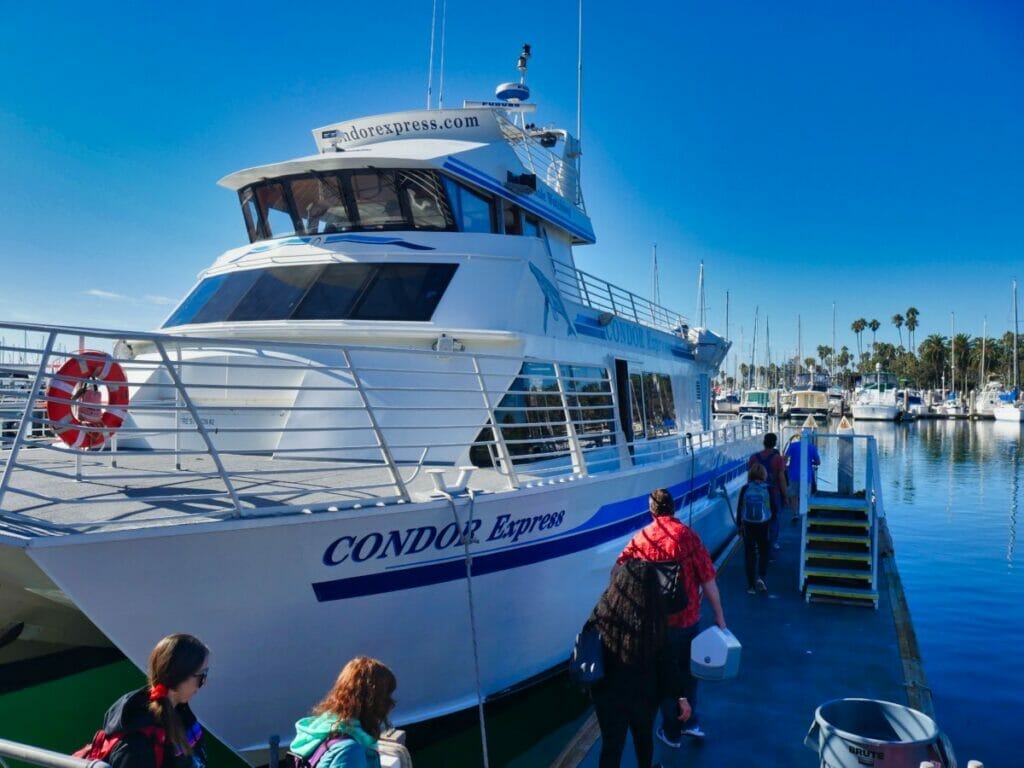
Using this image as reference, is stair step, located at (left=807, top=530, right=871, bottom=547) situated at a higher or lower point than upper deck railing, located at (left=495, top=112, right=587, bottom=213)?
lower

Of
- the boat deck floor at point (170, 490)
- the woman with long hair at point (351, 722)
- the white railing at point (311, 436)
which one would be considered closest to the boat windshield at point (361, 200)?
the white railing at point (311, 436)

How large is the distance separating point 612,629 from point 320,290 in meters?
4.69

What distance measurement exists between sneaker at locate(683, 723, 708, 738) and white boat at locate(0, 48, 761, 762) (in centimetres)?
127

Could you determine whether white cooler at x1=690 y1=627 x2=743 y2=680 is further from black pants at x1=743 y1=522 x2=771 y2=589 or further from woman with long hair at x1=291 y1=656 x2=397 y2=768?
black pants at x1=743 y1=522 x2=771 y2=589

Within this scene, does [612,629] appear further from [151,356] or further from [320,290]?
[151,356]

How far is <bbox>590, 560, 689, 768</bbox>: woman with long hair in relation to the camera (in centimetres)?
369

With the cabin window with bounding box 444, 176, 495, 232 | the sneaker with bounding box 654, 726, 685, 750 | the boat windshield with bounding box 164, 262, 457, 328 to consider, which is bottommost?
the sneaker with bounding box 654, 726, 685, 750

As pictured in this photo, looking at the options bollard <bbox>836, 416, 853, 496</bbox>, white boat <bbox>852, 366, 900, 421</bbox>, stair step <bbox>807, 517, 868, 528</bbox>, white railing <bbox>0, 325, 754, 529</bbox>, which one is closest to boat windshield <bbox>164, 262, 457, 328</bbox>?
white railing <bbox>0, 325, 754, 529</bbox>

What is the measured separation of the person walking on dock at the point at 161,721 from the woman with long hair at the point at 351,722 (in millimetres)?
402

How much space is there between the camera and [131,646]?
3674mm

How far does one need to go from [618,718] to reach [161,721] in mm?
2378

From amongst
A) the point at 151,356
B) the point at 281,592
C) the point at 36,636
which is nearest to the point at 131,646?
the point at 281,592

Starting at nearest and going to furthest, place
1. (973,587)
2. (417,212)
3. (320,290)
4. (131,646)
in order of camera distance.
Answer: (131,646), (320,290), (417,212), (973,587)

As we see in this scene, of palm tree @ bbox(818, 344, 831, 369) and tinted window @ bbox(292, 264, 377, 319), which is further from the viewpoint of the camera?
palm tree @ bbox(818, 344, 831, 369)
